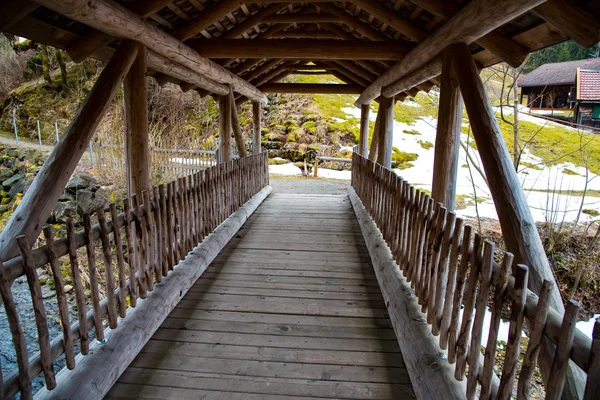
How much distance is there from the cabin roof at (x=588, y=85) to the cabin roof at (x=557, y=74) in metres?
0.45

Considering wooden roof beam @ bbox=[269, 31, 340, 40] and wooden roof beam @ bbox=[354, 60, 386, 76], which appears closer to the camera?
wooden roof beam @ bbox=[269, 31, 340, 40]

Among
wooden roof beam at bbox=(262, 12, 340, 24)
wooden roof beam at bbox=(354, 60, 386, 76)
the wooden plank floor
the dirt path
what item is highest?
wooden roof beam at bbox=(262, 12, 340, 24)

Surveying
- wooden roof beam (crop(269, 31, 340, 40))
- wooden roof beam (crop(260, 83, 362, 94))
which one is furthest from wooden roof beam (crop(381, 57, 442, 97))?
wooden roof beam (crop(260, 83, 362, 94))

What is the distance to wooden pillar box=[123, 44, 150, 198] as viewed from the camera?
4367 mm

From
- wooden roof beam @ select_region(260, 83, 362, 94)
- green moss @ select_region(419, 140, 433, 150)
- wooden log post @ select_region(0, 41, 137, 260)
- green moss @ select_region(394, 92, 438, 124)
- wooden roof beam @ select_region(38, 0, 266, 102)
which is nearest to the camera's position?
wooden log post @ select_region(0, 41, 137, 260)

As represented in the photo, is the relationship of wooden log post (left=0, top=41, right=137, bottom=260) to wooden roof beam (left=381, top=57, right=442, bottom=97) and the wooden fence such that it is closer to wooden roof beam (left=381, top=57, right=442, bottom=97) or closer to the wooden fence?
wooden roof beam (left=381, top=57, right=442, bottom=97)

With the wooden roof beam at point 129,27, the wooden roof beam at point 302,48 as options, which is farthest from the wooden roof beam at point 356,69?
the wooden roof beam at point 129,27

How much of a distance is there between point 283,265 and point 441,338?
103 inches

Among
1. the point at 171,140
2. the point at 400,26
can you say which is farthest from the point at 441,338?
the point at 171,140


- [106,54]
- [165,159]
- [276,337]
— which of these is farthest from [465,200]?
[106,54]

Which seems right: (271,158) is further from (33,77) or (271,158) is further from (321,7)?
(33,77)

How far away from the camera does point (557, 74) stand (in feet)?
76.4

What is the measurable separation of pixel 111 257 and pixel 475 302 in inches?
108

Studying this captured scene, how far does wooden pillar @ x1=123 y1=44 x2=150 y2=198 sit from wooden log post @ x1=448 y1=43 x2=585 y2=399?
138 inches
